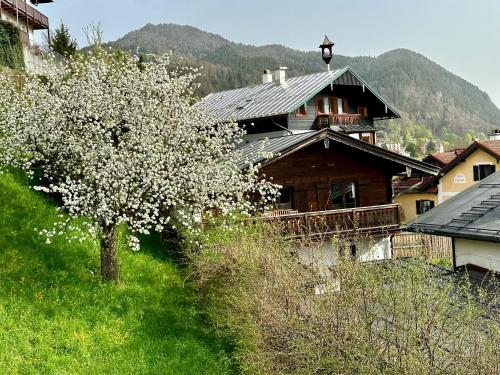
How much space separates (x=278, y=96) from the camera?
101ft

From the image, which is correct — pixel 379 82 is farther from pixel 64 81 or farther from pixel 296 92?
pixel 64 81

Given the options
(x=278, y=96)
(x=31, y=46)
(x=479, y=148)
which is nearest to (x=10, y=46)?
(x=31, y=46)

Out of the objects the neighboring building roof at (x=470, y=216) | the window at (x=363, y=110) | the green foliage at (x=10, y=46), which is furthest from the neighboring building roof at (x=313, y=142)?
the green foliage at (x=10, y=46)

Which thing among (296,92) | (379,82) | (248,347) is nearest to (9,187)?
(248,347)

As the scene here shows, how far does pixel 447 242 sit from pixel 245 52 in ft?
493

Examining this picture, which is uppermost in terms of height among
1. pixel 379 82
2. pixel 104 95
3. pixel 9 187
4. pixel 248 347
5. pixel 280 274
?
pixel 379 82

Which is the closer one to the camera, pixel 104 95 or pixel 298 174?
pixel 104 95

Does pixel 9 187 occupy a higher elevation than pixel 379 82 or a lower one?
lower

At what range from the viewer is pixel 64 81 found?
1462 cm

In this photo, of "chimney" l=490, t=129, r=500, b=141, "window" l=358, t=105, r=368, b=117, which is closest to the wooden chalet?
"window" l=358, t=105, r=368, b=117

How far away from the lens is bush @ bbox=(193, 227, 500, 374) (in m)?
5.60

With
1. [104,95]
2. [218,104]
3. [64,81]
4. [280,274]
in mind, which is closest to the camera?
[280,274]

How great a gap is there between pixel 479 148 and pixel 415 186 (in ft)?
18.5

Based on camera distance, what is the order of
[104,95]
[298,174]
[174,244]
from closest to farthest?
[104,95]
[174,244]
[298,174]
